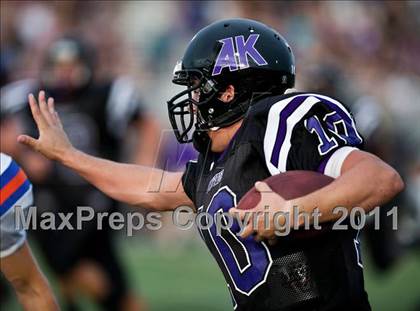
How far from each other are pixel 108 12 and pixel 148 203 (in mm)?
9832

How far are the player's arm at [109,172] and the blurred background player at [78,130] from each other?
9.58 feet

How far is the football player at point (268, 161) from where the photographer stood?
277cm

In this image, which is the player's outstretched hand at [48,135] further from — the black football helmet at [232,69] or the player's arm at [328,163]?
the player's arm at [328,163]

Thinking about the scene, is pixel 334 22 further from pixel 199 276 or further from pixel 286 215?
pixel 286 215

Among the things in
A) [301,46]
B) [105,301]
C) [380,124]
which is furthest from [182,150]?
[301,46]

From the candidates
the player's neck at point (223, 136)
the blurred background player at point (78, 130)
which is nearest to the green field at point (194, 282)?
the blurred background player at point (78, 130)

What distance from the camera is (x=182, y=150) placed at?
12.7 feet

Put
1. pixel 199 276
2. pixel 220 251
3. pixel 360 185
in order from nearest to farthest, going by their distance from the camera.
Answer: pixel 360 185 < pixel 220 251 < pixel 199 276

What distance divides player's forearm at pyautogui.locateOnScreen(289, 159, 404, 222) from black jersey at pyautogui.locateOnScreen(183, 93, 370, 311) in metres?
0.13

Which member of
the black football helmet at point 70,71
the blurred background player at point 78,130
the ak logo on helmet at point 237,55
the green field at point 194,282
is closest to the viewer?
the ak logo on helmet at point 237,55

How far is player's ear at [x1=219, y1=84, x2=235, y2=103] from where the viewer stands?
3.29 metres

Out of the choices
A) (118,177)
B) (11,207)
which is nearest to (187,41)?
(118,177)

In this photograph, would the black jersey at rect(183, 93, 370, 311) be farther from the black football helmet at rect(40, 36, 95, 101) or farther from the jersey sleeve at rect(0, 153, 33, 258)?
the black football helmet at rect(40, 36, 95, 101)

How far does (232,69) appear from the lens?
3.26m
